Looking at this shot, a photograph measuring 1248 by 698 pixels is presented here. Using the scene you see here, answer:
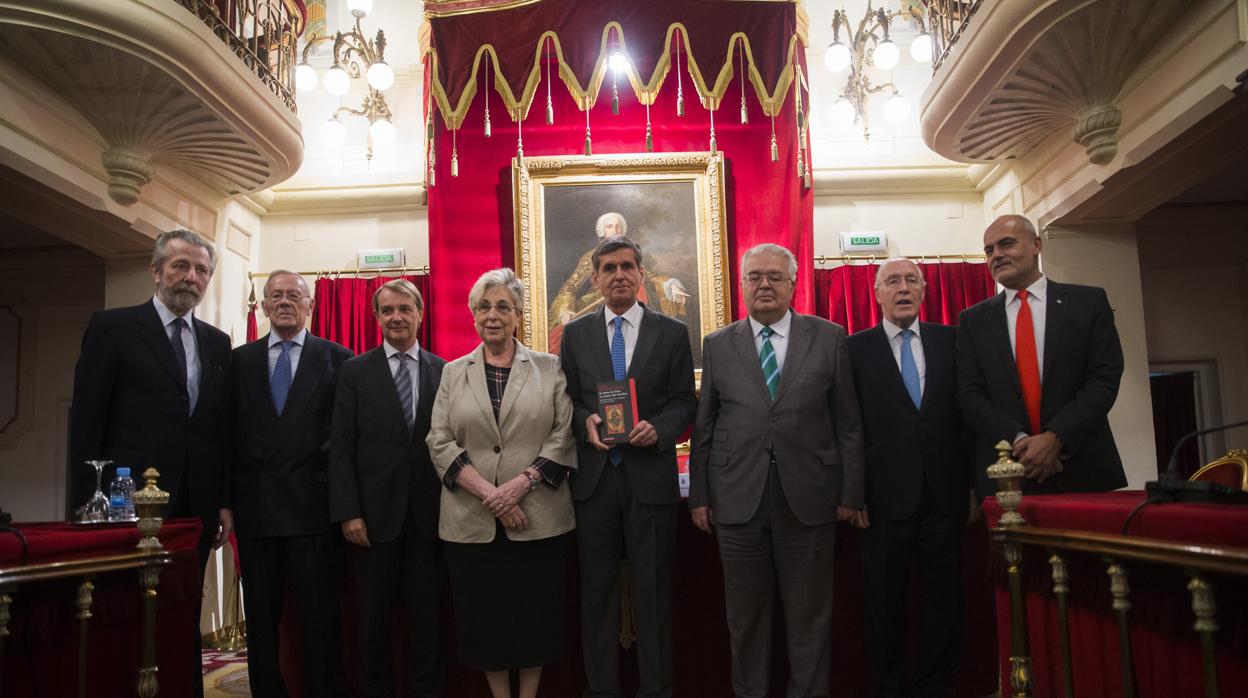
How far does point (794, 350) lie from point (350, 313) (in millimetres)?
4601

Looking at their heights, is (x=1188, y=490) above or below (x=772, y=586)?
above

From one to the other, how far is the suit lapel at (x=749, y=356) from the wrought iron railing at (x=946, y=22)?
2988 millimetres

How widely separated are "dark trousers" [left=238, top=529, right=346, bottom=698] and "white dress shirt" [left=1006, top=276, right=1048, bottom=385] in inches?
107

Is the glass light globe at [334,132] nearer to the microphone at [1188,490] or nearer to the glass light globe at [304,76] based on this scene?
the glass light globe at [304,76]

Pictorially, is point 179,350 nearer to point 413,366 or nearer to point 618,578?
point 413,366

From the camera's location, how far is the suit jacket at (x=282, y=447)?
329 centimetres

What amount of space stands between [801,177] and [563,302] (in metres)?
1.99

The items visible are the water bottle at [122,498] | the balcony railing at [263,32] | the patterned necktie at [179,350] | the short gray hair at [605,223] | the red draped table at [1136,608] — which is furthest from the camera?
the short gray hair at [605,223]

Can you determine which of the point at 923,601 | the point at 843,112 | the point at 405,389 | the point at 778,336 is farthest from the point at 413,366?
the point at 843,112

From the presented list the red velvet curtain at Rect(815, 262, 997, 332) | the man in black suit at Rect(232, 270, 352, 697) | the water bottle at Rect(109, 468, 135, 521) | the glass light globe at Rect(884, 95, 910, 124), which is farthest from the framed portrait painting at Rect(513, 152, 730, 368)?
the water bottle at Rect(109, 468, 135, 521)

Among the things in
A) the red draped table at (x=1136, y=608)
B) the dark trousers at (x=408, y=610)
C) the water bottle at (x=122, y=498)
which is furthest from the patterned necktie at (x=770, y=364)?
the water bottle at (x=122, y=498)

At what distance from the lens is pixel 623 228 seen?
6723 mm

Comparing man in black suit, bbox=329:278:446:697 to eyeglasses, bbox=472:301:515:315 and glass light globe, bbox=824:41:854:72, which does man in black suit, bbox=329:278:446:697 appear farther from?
glass light globe, bbox=824:41:854:72

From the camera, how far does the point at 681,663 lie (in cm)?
343
